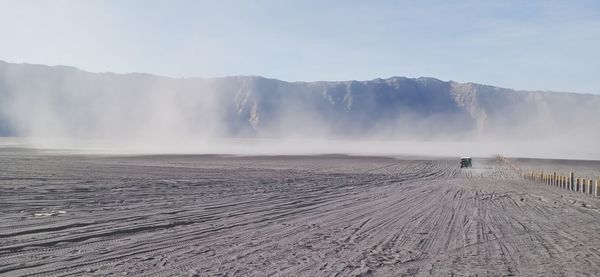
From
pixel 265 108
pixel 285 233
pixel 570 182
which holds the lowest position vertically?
pixel 285 233

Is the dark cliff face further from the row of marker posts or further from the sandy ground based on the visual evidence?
the sandy ground

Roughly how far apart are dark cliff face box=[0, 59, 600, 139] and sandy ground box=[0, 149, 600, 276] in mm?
126975

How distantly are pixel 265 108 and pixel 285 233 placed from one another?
526 feet

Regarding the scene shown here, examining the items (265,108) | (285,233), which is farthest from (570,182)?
(265,108)

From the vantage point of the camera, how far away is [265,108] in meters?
172

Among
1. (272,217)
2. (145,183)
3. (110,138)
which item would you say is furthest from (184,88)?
(272,217)

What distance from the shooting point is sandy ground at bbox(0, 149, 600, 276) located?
9.11 m

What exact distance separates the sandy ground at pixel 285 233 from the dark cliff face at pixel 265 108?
127 metres

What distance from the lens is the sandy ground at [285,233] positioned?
9.11 meters

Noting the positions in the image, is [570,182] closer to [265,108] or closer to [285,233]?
[285,233]

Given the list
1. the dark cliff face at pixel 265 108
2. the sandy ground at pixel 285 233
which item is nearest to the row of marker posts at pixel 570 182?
the sandy ground at pixel 285 233

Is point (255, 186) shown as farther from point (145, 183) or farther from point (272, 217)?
point (272, 217)

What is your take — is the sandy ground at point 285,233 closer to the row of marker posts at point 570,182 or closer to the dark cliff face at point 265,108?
the row of marker posts at point 570,182

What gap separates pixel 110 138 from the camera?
13775 centimetres
